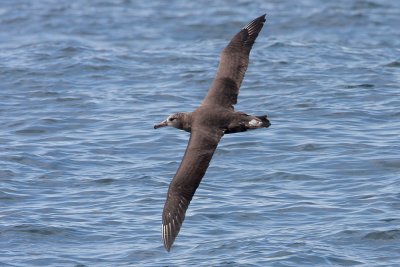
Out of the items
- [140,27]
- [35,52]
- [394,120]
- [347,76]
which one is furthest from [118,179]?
[140,27]

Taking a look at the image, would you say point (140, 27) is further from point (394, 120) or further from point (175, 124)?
point (175, 124)

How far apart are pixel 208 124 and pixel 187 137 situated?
382cm

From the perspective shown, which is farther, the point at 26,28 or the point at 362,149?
the point at 26,28

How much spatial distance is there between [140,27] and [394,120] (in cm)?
842

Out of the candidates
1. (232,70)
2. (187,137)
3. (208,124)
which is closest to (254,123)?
(208,124)

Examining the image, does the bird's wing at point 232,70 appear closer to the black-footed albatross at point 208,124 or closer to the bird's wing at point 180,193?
the black-footed albatross at point 208,124

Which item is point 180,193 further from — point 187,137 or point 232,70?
point 187,137

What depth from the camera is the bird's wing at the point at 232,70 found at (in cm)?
1052

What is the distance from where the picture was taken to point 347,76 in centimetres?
1683

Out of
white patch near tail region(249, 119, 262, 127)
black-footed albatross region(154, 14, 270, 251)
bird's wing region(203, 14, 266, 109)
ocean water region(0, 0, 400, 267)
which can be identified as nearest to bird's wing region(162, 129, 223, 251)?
black-footed albatross region(154, 14, 270, 251)

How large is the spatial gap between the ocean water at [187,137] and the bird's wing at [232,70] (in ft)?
4.18

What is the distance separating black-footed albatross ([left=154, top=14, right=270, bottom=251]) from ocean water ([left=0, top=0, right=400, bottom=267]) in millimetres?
661

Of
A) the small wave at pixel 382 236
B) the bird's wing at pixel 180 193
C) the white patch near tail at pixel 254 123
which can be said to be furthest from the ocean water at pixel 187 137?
the white patch near tail at pixel 254 123

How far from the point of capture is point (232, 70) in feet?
35.5
